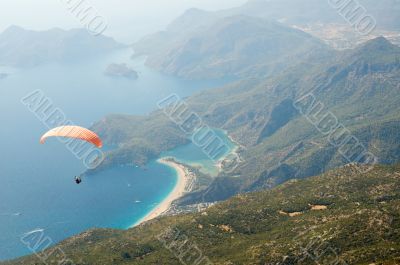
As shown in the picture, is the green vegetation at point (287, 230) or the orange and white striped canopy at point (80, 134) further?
the orange and white striped canopy at point (80, 134)

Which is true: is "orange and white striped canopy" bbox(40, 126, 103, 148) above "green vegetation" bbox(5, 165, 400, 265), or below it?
above

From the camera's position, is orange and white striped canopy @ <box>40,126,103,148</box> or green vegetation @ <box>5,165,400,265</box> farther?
orange and white striped canopy @ <box>40,126,103,148</box>

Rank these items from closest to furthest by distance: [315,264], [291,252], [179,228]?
1. [315,264]
2. [291,252]
3. [179,228]

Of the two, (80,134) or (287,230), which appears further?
(287,230)

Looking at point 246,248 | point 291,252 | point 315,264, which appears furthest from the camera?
point 246,248

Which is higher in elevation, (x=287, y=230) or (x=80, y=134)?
(x=80, y=134)

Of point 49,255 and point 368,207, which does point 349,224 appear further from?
point 49,255

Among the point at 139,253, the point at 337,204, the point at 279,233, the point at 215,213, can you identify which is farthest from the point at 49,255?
the point at 337,204

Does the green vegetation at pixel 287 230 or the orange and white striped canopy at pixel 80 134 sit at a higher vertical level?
the orange and white striped canopy at pixel 80 134
